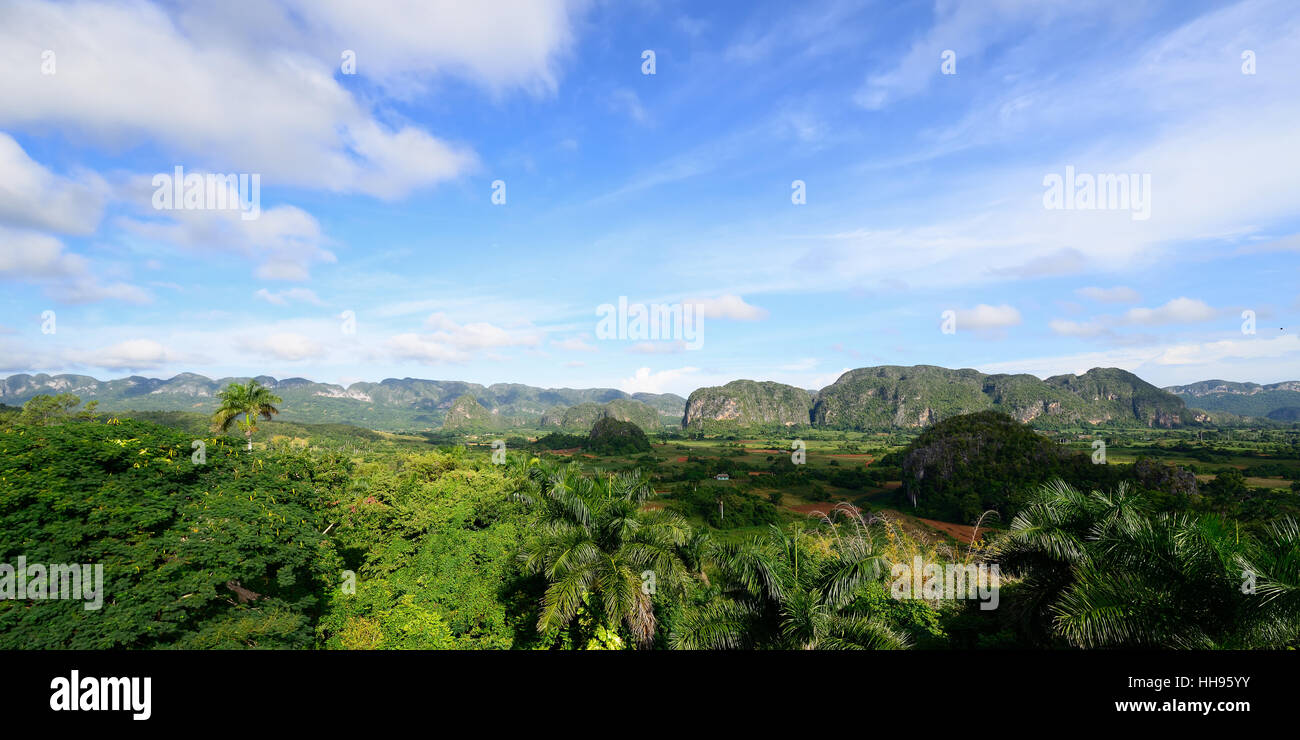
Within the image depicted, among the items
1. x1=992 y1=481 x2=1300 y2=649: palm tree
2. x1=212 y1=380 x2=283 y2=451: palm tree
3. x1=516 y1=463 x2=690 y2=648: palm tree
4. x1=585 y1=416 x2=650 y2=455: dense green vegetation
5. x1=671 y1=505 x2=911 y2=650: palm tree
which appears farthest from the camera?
x1=585 y1=416 x2=650 y2=455: dense green vegetation

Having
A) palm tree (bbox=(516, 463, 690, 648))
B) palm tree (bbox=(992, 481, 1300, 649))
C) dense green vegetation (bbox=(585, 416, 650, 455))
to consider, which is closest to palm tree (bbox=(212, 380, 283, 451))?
palm tree (bbox=(516, 463, 690, 648))

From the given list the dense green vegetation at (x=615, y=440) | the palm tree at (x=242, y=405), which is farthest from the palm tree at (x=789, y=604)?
the dense green vegetation at (x=615, y=440)

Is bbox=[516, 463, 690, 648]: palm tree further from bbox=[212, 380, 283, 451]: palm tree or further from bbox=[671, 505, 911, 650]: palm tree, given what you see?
bbox=[212, 380, 283, 451]: palm tree

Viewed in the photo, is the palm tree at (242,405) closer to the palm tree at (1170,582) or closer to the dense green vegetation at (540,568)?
the dense green vegetation at (540,568)

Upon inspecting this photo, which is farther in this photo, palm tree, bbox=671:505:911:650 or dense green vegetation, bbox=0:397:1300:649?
palm tree, bbox=671:505:911:650
